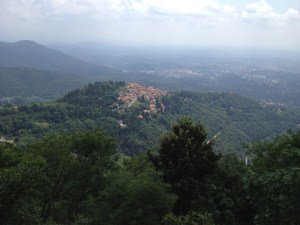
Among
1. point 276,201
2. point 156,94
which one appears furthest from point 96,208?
point 156,94

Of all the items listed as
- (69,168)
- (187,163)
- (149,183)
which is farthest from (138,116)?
(149,183)

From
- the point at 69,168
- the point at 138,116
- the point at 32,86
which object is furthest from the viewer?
the point at 32,86

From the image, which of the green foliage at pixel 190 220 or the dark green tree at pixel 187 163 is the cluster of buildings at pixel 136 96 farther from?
the green foliage at pixel 190 220

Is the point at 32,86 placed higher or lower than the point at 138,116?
lower

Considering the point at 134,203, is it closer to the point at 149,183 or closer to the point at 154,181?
the point at 149,183

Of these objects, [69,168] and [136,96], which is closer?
[69,168]

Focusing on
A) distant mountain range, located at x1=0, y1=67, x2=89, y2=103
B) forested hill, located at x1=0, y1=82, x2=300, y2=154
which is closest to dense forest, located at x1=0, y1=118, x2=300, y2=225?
forested hill, located at x1=0, y1=82, x2=300, y2=154

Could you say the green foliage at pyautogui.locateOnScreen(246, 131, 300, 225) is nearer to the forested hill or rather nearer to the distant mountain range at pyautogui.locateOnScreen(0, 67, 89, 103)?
the forested hill
